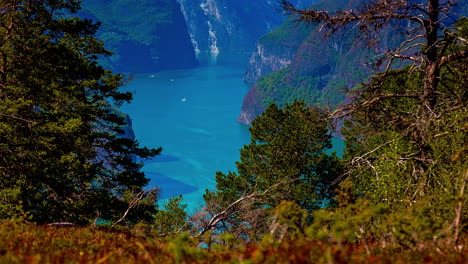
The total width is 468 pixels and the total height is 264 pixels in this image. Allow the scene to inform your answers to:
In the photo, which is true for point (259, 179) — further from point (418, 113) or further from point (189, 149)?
point (189, 149)

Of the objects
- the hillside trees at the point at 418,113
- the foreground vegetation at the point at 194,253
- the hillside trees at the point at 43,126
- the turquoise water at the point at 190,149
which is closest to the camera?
the foreground vegetation at the point at 194,253

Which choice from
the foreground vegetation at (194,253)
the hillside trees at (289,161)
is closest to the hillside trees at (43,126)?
the foreground vegetation at (194,253)

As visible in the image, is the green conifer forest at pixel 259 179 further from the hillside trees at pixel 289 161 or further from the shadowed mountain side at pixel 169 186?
the shadowed mountain side at pixel 169 186

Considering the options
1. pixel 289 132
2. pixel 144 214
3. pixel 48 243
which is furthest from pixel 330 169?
pixel 48 243

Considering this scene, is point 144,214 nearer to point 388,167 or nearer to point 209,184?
point 388,167

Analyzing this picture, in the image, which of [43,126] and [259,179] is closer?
[43,126]

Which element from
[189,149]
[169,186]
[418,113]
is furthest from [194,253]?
[189,149]

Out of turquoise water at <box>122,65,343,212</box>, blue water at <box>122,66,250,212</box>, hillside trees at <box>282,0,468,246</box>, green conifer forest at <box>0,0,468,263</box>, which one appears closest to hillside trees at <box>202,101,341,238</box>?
green conifer forest at <box>0,0,468,263</box>

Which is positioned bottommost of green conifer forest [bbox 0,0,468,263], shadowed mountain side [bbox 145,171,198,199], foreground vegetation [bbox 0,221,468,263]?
foreground vegetation [bbox 0,221,468,263]

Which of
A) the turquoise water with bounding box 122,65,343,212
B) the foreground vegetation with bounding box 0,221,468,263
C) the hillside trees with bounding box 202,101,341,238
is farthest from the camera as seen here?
the turquoise water with bounding box 122,65,343,212

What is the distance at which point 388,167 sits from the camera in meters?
8.51

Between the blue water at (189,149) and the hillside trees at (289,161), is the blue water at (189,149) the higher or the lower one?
the higher one

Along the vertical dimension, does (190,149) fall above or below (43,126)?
above

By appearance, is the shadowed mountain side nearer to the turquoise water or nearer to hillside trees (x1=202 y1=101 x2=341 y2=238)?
the turquoise water
